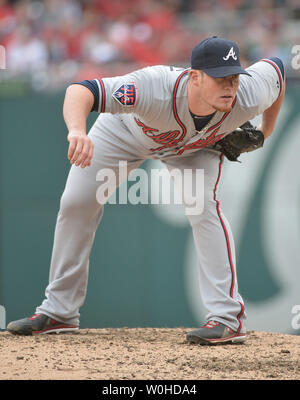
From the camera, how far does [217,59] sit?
10.2 feet

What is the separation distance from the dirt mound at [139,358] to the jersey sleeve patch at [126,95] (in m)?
1.14

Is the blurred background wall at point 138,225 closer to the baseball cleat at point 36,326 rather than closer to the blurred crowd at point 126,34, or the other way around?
the blurred crowd at point 126,34

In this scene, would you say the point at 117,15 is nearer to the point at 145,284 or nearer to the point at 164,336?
the point at 145,284

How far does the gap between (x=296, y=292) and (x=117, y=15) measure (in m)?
3.96

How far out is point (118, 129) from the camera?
3602 millimetres

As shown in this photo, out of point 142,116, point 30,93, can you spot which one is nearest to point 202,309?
point 30,93

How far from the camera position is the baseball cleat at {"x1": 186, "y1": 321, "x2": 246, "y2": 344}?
343 centimetres

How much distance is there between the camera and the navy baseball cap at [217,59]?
3.10 meters

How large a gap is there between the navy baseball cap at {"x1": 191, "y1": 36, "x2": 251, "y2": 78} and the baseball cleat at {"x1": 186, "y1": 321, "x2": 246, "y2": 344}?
4.13ft

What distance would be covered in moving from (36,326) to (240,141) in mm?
1478

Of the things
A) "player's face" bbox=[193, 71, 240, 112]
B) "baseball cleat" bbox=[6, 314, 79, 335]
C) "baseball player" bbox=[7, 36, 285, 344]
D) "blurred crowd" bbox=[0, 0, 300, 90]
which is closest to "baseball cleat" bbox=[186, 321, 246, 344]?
"baseball player" bbox=[7, 36, 285, 344]

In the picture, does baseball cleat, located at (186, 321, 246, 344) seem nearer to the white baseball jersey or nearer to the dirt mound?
the dirt mound

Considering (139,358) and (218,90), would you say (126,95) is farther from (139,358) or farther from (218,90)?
(139,358)

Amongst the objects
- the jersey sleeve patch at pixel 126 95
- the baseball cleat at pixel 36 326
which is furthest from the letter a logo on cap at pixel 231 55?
the baseball cleat at pixel 36 326
